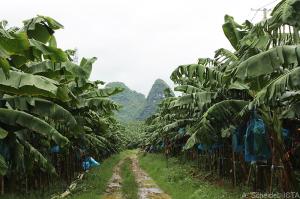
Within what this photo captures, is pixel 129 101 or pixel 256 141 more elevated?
pixel 129 101

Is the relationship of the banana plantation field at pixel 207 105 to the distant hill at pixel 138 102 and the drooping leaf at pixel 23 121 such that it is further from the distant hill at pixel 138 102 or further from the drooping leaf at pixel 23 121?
the distant hill at pixel 138 102

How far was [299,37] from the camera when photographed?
8984 millimetres

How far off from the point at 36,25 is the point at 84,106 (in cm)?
488

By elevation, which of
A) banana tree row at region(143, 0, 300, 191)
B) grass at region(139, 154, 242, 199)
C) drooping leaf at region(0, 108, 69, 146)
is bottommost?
grass at region(139, 154, 242, 199)

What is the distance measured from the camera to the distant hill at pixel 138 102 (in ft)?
435

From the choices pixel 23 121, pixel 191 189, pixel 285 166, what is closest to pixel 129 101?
pixel 191 189

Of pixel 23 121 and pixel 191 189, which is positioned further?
pixel 191 189

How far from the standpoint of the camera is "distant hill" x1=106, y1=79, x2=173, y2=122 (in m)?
133

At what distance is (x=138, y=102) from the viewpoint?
177000 mm

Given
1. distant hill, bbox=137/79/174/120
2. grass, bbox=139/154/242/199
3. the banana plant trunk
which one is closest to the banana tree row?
the banana plant trunk

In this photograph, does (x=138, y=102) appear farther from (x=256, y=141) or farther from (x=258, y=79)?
(x=258, y=79)

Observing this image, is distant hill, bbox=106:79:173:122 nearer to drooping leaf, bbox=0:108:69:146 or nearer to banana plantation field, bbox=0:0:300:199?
banana plantation field, bbox=0:0:300:199

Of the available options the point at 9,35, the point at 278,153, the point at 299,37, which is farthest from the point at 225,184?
the point at 9,35

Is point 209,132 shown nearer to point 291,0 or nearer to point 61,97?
point 61,97
